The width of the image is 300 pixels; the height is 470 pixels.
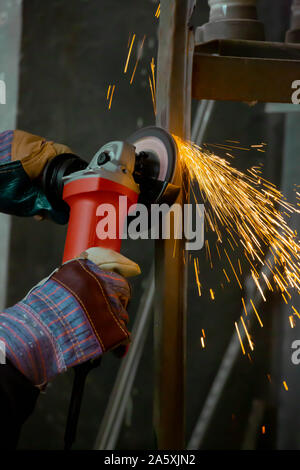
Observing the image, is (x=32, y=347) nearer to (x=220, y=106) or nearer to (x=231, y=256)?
(x=231, y=256)

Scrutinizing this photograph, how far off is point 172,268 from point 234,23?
661mm

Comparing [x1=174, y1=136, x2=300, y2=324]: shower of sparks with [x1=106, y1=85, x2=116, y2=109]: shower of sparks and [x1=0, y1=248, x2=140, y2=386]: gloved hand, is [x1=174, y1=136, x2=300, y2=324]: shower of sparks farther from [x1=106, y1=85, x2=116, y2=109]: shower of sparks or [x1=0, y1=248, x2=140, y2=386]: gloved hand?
[x1=0, y1=248, x2=140, y2=386]: gloved hand

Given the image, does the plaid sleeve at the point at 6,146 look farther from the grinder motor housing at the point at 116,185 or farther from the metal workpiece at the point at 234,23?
the metal workpiece at the point at 234,23

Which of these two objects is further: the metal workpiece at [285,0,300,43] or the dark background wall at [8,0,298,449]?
the dark background wall at [8,0,298,449]

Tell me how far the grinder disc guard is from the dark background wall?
0.92m

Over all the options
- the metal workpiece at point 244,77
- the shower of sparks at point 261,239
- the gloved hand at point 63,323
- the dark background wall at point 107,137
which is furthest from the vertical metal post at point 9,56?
the gloved hand at point 63,323

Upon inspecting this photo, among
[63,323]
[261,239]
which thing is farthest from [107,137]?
[63,323]

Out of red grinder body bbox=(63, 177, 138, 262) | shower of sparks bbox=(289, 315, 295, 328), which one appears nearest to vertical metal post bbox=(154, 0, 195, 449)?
red grinder body bbox=(63, 177, 138, 262)

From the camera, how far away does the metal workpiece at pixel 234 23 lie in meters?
1.30

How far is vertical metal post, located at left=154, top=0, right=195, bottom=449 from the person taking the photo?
1130 mm

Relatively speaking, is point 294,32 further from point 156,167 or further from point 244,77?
point 156,167

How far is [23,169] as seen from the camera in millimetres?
1293

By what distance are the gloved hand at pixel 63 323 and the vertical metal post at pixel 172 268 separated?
164 mm
